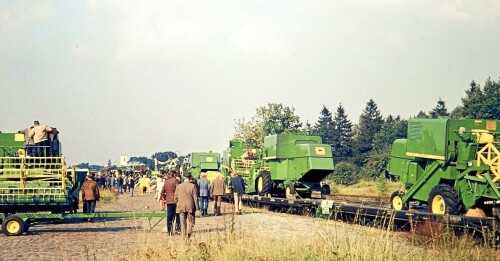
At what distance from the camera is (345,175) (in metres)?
66.6

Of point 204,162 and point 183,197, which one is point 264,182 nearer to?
point 204,162

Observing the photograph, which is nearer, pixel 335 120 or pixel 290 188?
pixel 290 188

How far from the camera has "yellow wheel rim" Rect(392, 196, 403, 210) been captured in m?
22.5

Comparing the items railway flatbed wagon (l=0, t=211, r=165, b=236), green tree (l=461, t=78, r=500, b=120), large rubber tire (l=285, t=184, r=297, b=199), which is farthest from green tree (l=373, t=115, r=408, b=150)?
railway flatbed wagon (l=0, t=211, r=165, b=236)

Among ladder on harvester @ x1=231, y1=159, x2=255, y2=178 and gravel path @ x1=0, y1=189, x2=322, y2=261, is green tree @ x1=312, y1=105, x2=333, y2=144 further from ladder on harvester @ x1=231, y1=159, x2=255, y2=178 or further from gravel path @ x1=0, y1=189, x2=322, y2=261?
gravel path @ x1=0, y1=189, x2=322, y2=261

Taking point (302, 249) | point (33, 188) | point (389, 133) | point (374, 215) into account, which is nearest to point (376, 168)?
point (389, 133)

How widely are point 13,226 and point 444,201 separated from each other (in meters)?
11.9

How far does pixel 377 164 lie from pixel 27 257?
59195 mm

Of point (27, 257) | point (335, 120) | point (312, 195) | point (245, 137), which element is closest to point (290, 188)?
point (312, 195)

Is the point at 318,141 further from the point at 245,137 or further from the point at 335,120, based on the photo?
the point at 335,120

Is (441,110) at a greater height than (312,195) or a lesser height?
greater

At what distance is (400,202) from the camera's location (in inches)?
885

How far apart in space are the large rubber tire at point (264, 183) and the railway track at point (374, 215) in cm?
71

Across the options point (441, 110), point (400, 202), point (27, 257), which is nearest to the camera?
point (27, 257)
